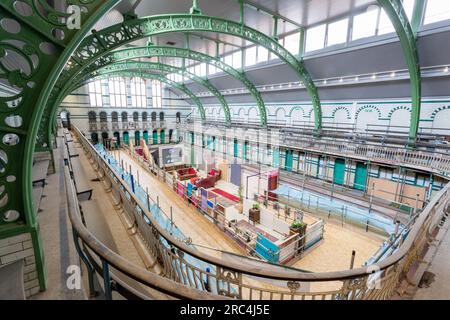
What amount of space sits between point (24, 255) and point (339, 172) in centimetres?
1424

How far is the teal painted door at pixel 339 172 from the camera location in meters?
12.9

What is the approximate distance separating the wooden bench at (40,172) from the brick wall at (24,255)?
226 cm

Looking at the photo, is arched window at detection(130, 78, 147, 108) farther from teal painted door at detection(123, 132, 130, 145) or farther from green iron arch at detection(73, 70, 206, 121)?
green iron arch at detection(73, 70, 206, 121)

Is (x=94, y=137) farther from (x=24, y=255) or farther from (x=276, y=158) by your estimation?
(x=24, y=255)

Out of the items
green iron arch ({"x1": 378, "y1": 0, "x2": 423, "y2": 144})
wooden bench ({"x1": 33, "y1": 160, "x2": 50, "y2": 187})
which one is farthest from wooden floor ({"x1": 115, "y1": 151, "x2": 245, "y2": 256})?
green iron arch ({"x1": 378, "y1": 0, "x2": 423, "y2": 144})

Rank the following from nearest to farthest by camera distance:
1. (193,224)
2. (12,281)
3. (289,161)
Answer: (12,281) → (193,224) → (289,161)

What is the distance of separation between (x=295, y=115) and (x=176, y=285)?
672 inches

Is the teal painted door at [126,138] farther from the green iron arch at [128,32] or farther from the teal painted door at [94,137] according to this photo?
the green iron arch at [128,32]

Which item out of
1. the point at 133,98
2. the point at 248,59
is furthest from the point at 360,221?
the point at 133,98

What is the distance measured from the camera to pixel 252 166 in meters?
18.0

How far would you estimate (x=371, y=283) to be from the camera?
2182mm

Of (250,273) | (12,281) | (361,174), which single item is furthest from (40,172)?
(361,174)

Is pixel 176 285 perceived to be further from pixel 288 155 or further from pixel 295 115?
pixel 295 115

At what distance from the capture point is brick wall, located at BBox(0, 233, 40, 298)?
5.62 feet
